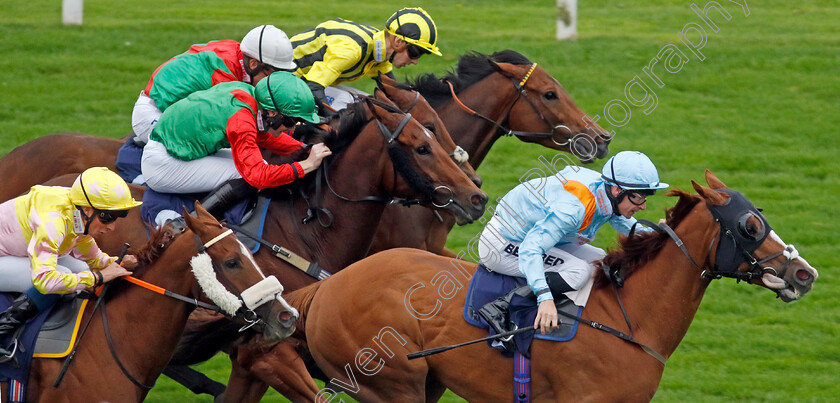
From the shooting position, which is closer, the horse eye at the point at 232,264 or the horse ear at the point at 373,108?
the horse eye at the point at 232,264

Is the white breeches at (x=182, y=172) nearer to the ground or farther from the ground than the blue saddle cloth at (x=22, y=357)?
farther from the ground

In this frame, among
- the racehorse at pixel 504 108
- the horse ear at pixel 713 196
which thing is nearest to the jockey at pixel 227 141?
the racehorse at pixel 504 108

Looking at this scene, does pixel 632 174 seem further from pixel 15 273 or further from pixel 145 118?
pixel 145 118

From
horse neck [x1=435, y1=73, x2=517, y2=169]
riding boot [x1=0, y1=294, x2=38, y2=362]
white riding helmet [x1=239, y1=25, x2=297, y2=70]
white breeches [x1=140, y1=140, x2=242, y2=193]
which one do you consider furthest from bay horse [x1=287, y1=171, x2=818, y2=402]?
horse neck [x1=435, y1=73, x2=517, y2=169]

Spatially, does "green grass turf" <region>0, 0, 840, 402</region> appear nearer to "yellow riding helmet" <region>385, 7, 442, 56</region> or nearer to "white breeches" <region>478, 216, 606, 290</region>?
"white breeches" <region>478, 216, 606, 290</region>

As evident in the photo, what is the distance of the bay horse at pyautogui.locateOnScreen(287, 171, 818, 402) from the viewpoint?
504cm

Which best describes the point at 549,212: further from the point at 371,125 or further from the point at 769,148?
the point at 769,148

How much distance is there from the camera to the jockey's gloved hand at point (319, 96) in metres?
7.04

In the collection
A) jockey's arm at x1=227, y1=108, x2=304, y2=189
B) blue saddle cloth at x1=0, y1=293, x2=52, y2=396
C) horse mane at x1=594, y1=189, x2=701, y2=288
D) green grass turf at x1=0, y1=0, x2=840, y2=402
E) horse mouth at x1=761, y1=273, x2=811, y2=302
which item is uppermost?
horse mouth at x1=761, y1=273, x2=811, y2=302

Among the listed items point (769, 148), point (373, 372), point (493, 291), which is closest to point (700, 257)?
point (493, 291)

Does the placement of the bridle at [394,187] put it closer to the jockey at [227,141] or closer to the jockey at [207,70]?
the jockey at [227,141]

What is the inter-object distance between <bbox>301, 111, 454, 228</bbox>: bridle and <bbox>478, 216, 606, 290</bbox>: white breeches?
1.43 feet

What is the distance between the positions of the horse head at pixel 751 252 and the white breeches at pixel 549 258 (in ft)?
2.27

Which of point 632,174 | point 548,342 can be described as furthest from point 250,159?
point 632,174
